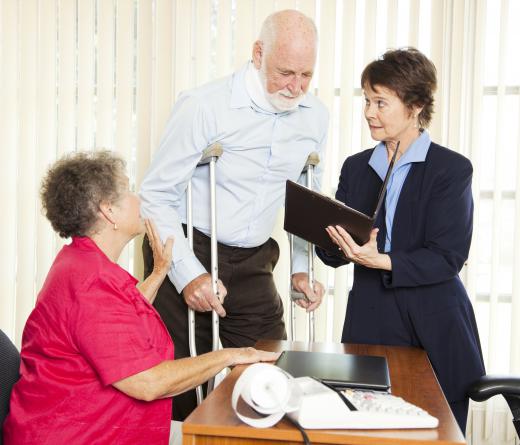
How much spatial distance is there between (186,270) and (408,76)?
892mm

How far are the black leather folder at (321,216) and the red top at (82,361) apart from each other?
0.56m

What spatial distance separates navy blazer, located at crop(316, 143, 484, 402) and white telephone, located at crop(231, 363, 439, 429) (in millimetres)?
657

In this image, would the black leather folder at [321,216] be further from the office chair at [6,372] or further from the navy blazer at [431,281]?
the office chair at [6,372]

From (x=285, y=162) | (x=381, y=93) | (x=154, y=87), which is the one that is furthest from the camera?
(x=154, y=87)

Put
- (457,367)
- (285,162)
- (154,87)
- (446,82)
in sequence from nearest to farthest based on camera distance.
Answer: (457,367), (285,162), (446,82), (154,87)

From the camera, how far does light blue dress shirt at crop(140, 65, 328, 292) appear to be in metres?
2.23

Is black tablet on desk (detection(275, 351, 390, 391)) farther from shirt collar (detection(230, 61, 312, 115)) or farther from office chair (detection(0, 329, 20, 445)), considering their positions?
shirt collar (detection(230, 61, 312, 115))

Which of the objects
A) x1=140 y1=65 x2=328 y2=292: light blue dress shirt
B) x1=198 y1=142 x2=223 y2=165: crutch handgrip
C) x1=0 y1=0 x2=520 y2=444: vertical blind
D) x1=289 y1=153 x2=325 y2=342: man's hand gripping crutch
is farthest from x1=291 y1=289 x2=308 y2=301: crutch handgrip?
x1=0 y1=0 x2=520 y2=444: vertical blind

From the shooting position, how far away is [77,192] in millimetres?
1664

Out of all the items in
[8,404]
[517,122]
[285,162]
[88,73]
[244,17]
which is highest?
[244,17]

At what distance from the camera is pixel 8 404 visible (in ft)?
5.10

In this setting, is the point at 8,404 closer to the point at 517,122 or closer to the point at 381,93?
the point at 381,93

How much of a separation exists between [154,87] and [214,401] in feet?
7.24

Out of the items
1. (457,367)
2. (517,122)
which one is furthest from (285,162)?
(517,122)
